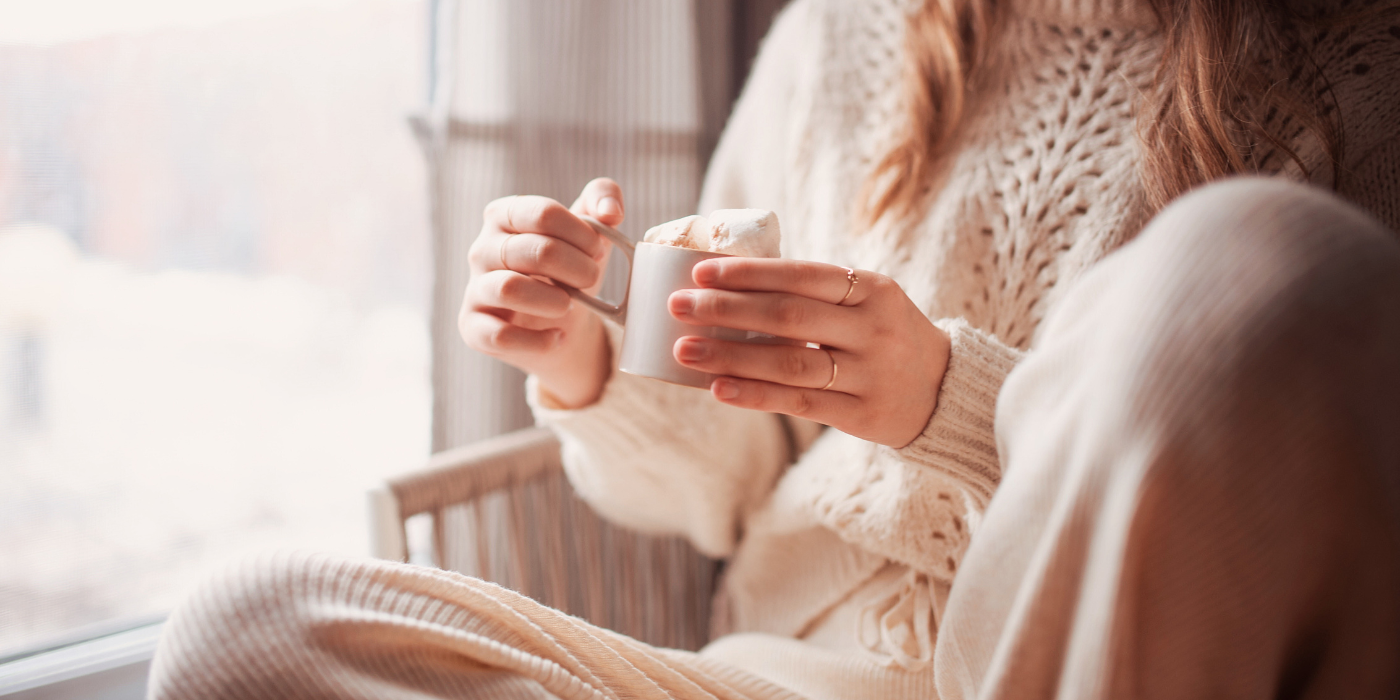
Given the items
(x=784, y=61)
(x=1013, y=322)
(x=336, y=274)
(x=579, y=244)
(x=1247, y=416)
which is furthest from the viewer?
(x=336, y=274)

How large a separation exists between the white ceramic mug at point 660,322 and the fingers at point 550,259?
0.05 m

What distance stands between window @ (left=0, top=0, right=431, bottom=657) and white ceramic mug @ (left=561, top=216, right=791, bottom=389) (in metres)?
0.38

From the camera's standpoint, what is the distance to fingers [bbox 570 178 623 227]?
2.13 feet

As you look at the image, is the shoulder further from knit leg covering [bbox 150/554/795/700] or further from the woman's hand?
knit leg covering [bbox 150/554/795/700]

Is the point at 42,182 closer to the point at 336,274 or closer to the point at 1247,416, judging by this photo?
the point at 336,274

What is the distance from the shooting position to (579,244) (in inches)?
24.1

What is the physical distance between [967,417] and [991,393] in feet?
0.08

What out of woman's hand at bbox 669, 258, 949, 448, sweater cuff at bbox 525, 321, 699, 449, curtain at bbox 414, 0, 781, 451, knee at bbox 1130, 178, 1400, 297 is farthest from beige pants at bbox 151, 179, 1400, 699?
curtain at bbox 414, 0, 781, 451

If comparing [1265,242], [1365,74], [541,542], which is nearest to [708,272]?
[1265,242]

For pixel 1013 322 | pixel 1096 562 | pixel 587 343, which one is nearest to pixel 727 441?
pixel 587 343

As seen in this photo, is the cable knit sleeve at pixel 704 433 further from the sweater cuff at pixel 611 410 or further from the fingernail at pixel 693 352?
the fingernail at pixel 693 352

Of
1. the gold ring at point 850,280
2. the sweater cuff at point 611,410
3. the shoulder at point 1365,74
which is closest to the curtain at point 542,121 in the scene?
the sweater cuff at point 611,410

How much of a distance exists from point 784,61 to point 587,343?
1.44ft

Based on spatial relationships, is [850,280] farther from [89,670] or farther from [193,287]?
[89,670]
